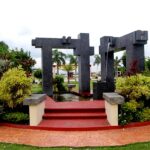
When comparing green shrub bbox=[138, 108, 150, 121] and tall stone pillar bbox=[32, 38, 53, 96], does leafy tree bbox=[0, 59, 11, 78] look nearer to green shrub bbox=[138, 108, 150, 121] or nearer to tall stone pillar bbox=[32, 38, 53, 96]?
tall stone pillar bbox=[32, 38, 53, 96]

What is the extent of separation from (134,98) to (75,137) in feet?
10.5

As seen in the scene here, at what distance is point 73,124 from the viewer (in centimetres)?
1033

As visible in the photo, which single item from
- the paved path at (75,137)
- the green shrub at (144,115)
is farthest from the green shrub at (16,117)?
the green shrub at (144,115)

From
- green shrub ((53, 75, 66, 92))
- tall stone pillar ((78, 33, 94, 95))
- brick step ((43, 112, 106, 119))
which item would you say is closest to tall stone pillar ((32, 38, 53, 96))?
tall stone pillar ((78, 33, 94, 95))

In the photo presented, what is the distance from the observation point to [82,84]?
64.7 feet

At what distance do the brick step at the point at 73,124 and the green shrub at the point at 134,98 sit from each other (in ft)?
2.59

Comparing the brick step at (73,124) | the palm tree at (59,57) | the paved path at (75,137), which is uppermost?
the palm tree at (59,57)

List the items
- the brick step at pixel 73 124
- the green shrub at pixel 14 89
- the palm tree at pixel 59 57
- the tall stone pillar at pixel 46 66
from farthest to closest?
the palm tree at pixel 59 57
the tall stone pillar at pixel 46 66
the green shrub at pixel 14 89
the brick step at pixel 73 124

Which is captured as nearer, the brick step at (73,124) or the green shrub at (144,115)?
the brick step at (73,124)

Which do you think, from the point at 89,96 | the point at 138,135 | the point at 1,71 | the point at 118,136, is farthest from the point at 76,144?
the point at 89,96

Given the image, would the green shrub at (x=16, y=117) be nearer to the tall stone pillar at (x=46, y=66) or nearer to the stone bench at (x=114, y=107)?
the stone bench at (x=114, y=107)

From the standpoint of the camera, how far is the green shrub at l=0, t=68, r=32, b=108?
36.2ft

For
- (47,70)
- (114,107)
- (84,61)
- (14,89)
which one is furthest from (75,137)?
(84,61)

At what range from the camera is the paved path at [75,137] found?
26.8 feet
